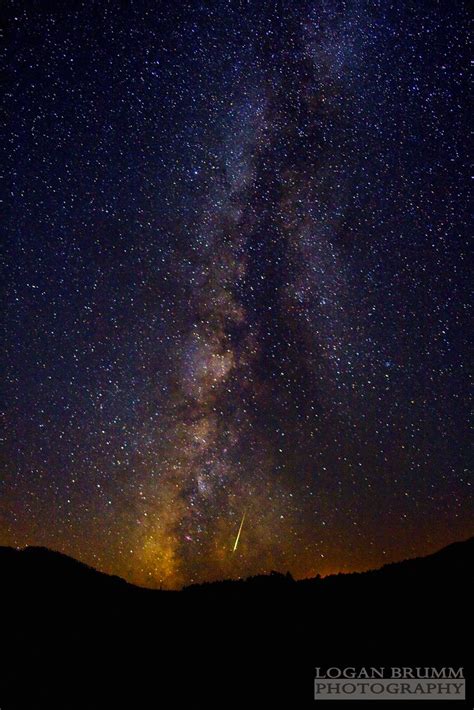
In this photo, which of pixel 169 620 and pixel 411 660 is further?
pixel 169 620

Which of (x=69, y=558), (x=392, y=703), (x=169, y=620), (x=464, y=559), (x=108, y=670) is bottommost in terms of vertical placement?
(x=392, y=703)

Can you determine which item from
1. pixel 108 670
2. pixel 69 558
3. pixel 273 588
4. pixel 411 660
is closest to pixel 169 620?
pixel 108 670

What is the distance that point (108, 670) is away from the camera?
22.5ft

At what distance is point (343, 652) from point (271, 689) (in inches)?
50.3

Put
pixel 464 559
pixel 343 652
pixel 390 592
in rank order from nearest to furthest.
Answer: pixel 343 652 → pixel 390 592 → pixel 464 559

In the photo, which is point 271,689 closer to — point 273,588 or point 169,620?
point 169,620

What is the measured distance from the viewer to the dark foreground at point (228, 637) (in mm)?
6207

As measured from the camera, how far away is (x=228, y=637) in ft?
25.3

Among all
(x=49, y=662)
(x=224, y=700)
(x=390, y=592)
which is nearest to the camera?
(x=224, y=700)

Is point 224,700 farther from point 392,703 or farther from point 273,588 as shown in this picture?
point 273,588

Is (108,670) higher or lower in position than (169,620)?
lower

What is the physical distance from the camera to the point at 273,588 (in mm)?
9930

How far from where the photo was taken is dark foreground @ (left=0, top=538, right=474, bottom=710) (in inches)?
244

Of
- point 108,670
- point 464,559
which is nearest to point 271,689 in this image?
point 108,670
